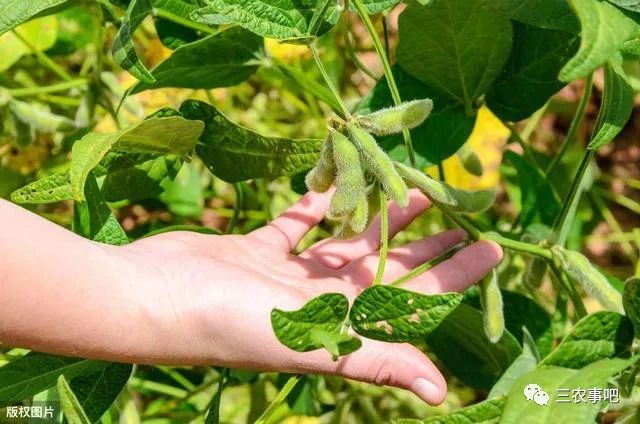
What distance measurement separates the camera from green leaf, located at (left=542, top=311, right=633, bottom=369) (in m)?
1.08

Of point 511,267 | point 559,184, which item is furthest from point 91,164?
point 559,184

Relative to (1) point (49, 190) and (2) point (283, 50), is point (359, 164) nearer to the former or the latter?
(1) point (49, 190)

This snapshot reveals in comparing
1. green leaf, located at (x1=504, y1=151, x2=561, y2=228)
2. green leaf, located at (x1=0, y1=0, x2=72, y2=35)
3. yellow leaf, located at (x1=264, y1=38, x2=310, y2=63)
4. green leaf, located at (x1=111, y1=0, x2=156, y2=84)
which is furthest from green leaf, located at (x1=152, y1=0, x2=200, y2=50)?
green leaf, located at (x1=504, y1=151, x2=561, y2=228)

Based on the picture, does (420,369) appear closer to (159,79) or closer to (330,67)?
(159,79)

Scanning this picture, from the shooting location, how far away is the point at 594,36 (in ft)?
2.69

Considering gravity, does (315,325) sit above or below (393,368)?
above

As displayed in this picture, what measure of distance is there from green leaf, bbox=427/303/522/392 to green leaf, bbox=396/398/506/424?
207 mm

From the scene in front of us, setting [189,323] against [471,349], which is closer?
[189,323]

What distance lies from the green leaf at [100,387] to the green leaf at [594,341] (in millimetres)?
577

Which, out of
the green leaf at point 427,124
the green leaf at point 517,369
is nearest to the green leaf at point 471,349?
the green leaf at point 517,369

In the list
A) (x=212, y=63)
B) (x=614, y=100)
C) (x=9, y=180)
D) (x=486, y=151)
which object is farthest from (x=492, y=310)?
(x=9, y=180)

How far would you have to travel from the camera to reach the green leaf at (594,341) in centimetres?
108

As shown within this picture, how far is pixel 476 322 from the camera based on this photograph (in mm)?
1282

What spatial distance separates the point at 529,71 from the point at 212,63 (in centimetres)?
49
